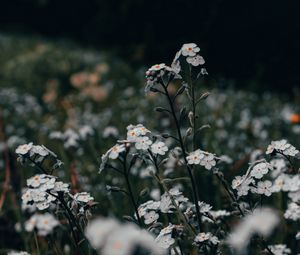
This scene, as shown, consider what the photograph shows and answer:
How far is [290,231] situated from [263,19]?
1069cm

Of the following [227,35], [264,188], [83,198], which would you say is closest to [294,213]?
[264,188]

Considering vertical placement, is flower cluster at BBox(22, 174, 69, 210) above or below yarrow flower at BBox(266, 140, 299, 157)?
above

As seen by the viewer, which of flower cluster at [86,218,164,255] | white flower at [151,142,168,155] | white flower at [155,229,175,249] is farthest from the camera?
white flower at [151,142,168,155]

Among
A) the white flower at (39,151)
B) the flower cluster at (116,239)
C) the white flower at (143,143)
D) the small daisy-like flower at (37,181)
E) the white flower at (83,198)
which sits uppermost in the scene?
the white flower at (39,151)

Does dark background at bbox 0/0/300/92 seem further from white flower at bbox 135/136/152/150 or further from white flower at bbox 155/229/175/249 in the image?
white flower at bbox 155/229/175/249

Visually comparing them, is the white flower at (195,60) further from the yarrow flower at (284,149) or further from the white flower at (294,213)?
the white flower at (294,213)

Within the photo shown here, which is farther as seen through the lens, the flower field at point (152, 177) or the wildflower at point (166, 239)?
the flower field at point (152, 177)

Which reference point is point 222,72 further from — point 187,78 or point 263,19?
point 187,78

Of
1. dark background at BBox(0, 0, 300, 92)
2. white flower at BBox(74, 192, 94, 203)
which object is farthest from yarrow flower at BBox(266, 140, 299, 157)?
dark background at BBox(0, 0, 300, 92)

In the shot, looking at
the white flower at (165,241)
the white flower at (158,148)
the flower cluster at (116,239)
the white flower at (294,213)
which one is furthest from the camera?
the white flower at (294,213)

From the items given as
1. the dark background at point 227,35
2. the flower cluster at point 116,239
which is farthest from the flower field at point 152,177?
the dark background at point 227,35

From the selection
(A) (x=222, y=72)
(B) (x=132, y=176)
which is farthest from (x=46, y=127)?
(A) (x=222, y=72)

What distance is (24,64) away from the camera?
10719 mm

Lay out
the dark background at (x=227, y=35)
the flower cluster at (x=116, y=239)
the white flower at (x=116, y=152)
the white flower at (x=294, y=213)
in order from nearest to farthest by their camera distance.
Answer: the flower cluster at (x=116, y=239)
the white flower at (x=116, y=152)
the white flower at (x=294, y=213)
the dark background at (x=227, y=35)
